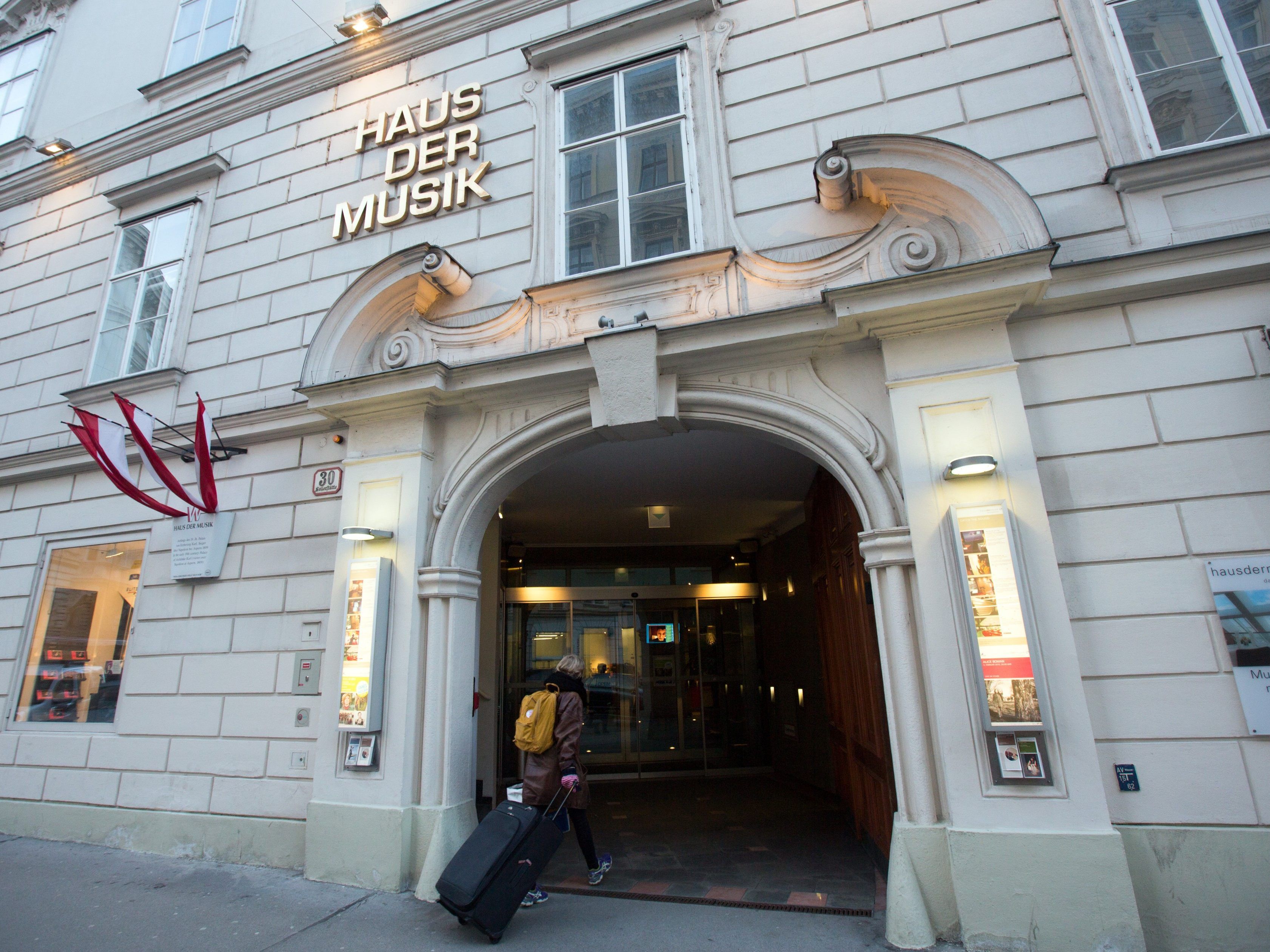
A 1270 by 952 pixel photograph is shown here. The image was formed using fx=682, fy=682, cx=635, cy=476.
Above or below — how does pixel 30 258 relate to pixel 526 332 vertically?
above

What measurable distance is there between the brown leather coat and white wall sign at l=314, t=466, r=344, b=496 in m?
2.69

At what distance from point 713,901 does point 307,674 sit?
3.52 m

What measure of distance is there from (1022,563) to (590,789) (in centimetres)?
660

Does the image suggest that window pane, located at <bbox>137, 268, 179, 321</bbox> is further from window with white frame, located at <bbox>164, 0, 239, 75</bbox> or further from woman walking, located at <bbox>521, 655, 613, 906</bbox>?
woman walking, located at <bbox>521, 655, 613, 906</bbox>

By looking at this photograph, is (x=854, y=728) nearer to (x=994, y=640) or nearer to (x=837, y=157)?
(x=994, y=640)

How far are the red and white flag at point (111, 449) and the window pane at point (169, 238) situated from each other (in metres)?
2.66

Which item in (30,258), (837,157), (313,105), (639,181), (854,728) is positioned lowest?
(854,728)

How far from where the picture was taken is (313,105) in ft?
24.4

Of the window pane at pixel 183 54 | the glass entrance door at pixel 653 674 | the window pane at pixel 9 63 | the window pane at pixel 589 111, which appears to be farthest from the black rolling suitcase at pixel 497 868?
the window pane at pixel 9 63

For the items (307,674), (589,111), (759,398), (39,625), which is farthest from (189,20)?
(759,398)

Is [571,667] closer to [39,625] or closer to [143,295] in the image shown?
[39,625]

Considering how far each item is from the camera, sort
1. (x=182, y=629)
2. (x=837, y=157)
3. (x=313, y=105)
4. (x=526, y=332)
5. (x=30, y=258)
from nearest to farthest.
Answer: (x=837, y=157) → (x=526, y=332) → (x=182, y=629) → (x=313, y=105) → (x=30, y=258)

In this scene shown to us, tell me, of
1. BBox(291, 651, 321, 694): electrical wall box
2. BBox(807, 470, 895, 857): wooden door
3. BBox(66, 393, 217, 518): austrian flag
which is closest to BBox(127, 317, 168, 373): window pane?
BBox(66, 393, 217, 518): austrian flag

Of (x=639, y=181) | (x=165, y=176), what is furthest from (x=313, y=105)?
(x=639, y=181)
